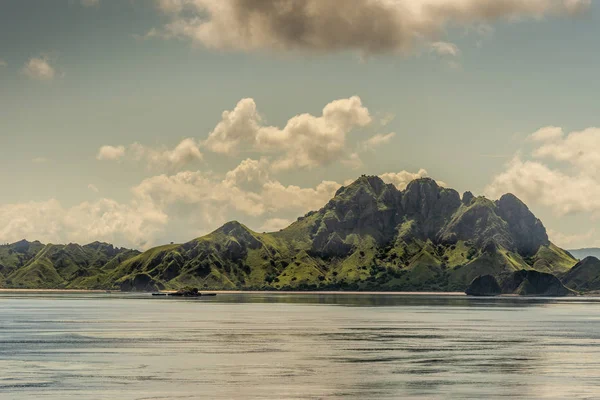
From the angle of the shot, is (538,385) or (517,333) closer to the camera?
(538,385)

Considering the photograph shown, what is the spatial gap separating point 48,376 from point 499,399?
135ft

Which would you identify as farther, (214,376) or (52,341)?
(52,341)

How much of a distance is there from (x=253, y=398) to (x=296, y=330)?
8832cm

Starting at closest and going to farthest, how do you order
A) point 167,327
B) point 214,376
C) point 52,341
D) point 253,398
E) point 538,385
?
point 253,398 < point 538,385 < point 214,376 < point 52,341 < point 167,327

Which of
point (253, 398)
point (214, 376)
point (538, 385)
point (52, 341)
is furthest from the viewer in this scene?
point (52, 341)

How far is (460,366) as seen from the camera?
89562 mm

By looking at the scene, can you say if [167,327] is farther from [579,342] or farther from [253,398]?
[253,398]

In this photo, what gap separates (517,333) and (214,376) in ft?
283

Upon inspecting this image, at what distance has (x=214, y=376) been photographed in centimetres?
7969

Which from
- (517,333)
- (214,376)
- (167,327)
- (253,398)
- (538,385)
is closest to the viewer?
(253,398)

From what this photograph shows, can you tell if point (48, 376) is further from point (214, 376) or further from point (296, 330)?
point (296, 330)

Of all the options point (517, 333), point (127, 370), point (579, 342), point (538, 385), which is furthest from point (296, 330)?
point (538, 385)

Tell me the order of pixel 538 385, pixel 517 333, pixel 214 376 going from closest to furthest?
pixel 538 385 < pixel 214 376 < pixel 517 333

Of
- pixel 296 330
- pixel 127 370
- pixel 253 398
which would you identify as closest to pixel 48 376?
pixel 127 370
